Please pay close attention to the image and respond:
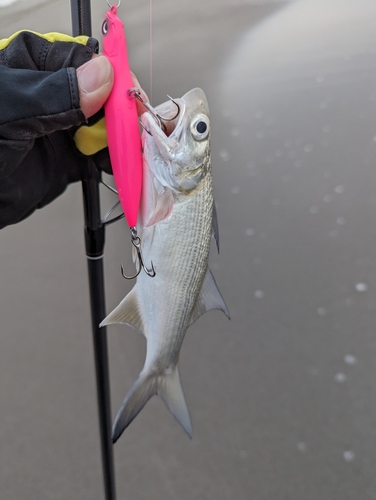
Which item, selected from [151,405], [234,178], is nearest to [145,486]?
[151,405]

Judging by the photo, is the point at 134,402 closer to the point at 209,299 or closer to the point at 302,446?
the point at 209,299

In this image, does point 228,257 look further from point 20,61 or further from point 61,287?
point 20,61

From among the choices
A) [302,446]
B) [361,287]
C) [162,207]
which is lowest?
[302,446]

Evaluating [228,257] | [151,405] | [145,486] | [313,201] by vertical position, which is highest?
[313,201]

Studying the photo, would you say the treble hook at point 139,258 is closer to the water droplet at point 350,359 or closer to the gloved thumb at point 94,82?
the gloved thumb at point 94,82

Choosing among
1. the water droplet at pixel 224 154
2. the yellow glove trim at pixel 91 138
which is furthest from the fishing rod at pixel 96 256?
the water droplet at pixel 224 154

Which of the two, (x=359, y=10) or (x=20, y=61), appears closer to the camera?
(x=20, y=61)

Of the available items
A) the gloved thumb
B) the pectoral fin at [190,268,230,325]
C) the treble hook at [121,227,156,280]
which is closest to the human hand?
the gloved thumb

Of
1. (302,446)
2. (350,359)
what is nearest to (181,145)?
(350,359)
